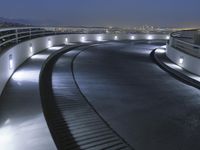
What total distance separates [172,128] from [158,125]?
34 centimetres

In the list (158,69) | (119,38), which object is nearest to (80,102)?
(158,69)

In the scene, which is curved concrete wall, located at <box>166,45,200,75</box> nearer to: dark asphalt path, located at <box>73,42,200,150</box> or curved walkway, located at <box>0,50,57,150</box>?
dark asphalt path, located at <box>73,42,200,150</box>

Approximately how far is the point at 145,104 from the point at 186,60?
716 centimetres

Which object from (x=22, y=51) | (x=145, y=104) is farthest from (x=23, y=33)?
(x=145, y=104)

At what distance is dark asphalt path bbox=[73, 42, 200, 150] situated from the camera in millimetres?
6691

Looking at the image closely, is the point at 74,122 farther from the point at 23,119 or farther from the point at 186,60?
the point at 186,60

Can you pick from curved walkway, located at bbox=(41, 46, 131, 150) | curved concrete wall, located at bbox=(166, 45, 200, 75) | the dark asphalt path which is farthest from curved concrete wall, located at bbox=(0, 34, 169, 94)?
curved concrete wall, located at bbox=(166, 45, 200, 75)

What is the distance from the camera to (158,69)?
15.8 meters

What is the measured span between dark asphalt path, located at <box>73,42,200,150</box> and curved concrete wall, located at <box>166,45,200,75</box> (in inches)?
49.9

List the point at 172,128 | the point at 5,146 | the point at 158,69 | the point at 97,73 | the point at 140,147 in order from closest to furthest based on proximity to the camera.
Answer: the point at 5,146, the point at 140,147, the point at 172,128, the point at 97,73, the point at 158,69

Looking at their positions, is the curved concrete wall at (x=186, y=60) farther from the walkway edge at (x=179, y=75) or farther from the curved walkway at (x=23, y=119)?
the curved walkway at (x=23, y=119)

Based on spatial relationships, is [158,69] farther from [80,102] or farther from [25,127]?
[25,127]

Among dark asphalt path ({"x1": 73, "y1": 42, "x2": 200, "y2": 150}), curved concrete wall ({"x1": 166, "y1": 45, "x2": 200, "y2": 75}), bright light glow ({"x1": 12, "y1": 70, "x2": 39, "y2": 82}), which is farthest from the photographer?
curved concrete wall ({"x1": 166, "y1": 45, "x2": 200, "y2": 75})

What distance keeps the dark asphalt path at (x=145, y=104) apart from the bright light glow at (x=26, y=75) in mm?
1715
